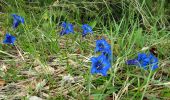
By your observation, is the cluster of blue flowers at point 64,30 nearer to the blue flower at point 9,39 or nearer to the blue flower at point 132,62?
the blue flower at point 9,39

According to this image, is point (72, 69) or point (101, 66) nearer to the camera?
point (101, 66)

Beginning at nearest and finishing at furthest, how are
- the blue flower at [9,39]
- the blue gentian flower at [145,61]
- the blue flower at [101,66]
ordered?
the blue flower at [101,66] → the blue gentian flower at [145,61] → the blue flower at [9,39]

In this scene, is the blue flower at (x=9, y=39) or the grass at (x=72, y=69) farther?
the blue flower at (x=9, y=39)

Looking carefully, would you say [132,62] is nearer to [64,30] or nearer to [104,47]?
[104,47]

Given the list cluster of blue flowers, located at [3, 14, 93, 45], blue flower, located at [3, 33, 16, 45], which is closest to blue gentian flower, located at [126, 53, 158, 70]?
cluster of blue flowers, located at [3, 14, 93, 45]

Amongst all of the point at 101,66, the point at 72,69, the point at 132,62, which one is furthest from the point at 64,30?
the point at 101,66

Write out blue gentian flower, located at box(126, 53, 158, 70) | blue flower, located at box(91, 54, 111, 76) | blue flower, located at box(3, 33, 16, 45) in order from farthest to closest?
1. blue flower, located at box(3, 33, 16, 45)
2. blue gentian flower, located at box(126, 53, 158, 70)
3. blue flower, located at box(91, 54, 111, 76)

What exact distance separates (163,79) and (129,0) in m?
1.42

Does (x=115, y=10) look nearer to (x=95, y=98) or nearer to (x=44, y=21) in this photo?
(x=44, y=21)

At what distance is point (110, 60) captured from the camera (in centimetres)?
199

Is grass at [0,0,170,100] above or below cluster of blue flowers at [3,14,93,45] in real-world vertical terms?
below

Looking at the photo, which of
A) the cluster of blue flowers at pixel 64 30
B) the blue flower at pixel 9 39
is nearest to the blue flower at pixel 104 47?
the cluster of blue flowers at pixel 64 30

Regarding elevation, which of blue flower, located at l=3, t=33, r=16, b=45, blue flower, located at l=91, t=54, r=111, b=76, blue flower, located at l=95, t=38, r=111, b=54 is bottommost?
blue flower, located at l=91, t=54, r=111, b=76

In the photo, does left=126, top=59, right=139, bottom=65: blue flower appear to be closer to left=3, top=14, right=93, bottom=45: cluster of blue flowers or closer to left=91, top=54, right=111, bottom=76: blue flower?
left=91, top=54, right=111, bottom=76: blue flower
